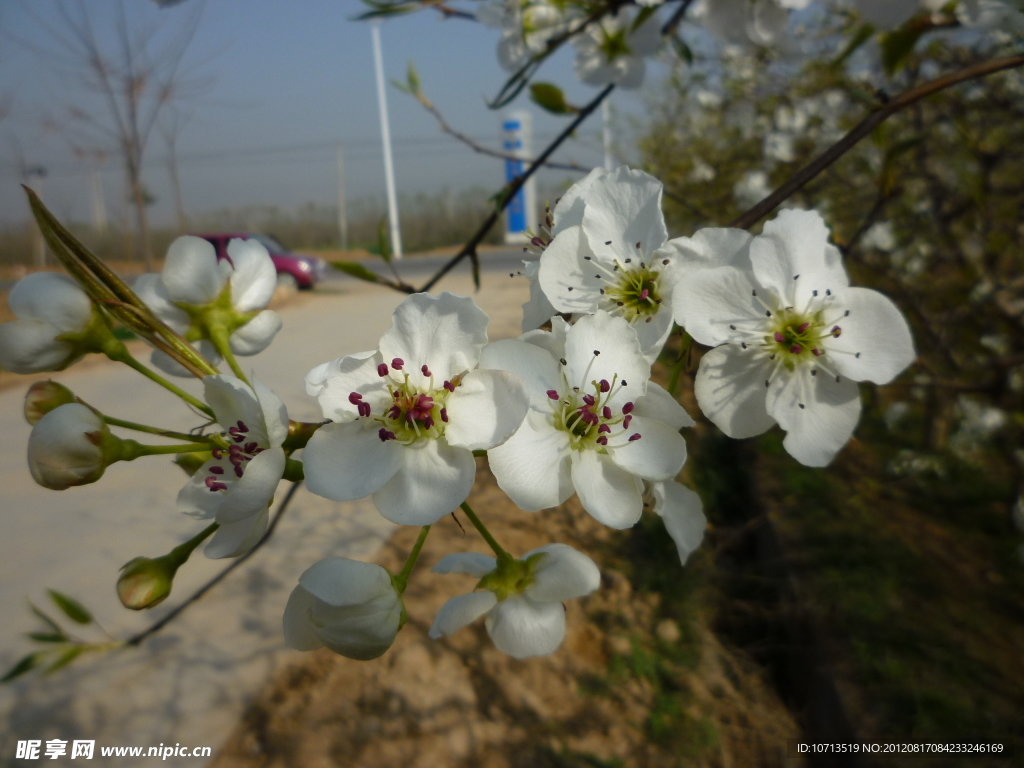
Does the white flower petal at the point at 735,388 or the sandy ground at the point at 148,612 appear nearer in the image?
the white flower petal at the point at 735,388

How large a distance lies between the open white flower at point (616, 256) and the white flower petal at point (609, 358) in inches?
1.8

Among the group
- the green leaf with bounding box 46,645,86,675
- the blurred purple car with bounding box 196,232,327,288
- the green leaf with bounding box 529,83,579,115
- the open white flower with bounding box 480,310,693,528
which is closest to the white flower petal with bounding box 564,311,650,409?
the open white flower with bounding box 480,310,693,528

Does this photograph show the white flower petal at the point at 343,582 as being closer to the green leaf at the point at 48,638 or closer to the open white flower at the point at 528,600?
the open white flower at the point at 528,600

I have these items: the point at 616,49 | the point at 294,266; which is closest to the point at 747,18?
the point at 616,49

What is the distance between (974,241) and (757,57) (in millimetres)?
1620

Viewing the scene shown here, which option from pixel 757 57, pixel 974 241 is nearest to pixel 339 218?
pixel 757 57

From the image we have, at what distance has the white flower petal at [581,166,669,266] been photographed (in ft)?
1.99

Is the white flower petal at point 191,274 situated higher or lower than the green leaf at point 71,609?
higher

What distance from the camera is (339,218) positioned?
21922 mm

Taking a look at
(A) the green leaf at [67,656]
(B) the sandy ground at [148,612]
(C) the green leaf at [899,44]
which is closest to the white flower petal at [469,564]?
(A) the green leaf at [67,656]

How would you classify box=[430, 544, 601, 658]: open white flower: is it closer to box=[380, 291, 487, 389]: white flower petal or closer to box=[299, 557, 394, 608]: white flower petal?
box=[299, 557, 394, 608]: white flower petal

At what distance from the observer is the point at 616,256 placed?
62 centimetres

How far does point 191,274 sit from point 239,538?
0.30 meters

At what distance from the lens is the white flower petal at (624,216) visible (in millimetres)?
606
